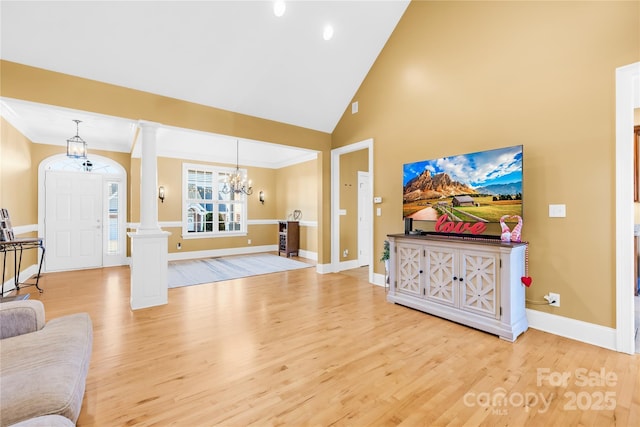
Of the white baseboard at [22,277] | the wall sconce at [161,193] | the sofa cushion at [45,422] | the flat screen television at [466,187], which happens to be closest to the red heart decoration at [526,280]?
the flat screen television at [466,187]

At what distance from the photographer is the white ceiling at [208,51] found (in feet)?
9.26

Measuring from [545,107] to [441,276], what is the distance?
2057 millimetres

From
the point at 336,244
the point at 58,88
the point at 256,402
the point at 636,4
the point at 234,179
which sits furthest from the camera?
the point at 234,179

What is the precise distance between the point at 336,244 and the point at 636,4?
4.68 meters

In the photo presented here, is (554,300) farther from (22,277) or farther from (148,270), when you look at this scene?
(22,277)

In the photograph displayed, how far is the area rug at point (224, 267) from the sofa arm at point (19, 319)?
2787 mm

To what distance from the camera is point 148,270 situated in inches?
144

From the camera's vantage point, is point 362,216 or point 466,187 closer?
point 466,187

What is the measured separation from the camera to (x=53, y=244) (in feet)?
18.6

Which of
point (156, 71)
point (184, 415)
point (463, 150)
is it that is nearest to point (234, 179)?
point (156, 71)

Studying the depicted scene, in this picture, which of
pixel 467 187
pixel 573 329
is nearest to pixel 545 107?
pixel 467 187

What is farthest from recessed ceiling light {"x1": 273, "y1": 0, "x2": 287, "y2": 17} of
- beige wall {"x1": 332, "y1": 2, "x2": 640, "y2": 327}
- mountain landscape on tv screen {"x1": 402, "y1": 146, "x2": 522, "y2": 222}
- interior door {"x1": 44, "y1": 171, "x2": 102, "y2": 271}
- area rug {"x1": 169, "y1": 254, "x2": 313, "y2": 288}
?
interior door {"x1": 44, "y1": 171, "x2": 102, "y2": 271}

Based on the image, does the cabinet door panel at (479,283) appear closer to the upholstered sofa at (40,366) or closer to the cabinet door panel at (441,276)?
the cabinet door panel at (441,276)

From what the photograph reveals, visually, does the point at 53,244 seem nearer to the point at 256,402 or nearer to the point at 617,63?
the point at 256,402
